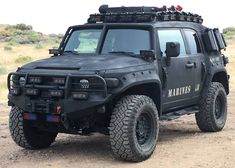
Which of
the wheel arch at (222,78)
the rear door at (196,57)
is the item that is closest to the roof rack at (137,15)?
the rear door at (196,57)

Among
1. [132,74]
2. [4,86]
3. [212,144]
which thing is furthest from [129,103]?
[4,86]

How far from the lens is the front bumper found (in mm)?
6520

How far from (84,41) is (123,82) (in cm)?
185

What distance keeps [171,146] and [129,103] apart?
1.45 metres

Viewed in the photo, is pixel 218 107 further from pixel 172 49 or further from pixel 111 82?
pixel 111 82

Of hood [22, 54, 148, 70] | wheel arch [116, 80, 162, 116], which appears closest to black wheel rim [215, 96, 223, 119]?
wheel arch [116, 80, 162, 116]

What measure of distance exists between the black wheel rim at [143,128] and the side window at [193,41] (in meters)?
2.09

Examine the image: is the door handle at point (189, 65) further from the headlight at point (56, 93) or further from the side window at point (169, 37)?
the headlight at point (56, 93)

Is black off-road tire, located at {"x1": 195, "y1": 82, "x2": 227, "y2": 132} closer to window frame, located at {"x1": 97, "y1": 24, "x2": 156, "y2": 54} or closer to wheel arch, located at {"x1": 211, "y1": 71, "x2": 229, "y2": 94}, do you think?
wheel arch, located at {"x1": 211, "y1": 71, "x2": 229, "y2": 94}

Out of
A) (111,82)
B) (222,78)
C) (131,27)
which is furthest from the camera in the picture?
(222,78)

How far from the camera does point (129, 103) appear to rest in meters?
6.82

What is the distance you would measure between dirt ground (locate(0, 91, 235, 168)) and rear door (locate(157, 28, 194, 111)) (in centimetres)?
68

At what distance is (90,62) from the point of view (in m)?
6.95

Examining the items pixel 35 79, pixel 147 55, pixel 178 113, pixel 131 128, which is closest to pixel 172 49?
pixel 147 55
